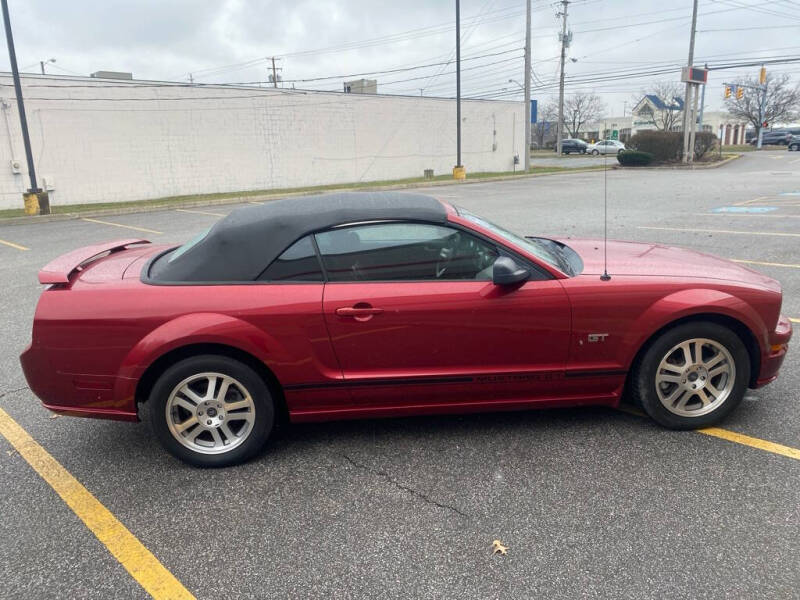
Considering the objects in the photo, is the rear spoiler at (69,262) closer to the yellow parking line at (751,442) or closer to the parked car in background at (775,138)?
the yellow parking line at (751,442)

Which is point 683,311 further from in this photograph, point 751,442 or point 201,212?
point 201,212

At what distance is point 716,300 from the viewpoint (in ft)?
11.1

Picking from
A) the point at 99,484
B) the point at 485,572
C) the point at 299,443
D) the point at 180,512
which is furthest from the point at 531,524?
the point at 99,484

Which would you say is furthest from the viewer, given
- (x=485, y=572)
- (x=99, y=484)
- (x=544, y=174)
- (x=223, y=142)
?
(x=544, y=174)

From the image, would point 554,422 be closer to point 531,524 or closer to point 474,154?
point 531,524

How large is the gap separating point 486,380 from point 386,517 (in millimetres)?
957

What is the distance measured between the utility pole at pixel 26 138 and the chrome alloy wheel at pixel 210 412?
52.2 feet

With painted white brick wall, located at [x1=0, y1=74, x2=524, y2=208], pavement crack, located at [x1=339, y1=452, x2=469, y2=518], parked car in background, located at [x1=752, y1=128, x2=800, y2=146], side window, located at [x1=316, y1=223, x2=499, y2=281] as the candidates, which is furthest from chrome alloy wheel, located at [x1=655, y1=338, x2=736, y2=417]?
parked car in background, located at [x1=752, y1=128, x2=800, y2=146]

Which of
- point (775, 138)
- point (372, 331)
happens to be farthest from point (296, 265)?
point (775, 138)

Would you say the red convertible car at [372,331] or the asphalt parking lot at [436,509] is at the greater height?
the red convertible car at [372,331]

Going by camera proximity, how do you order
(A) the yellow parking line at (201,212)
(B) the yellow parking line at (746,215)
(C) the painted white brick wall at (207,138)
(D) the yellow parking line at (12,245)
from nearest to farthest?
(D) the yellow parking line at (12,245)
(B) the yellow parking line at (746,215)
(A) the yellow parking line at (201,212)
(C) the painted white brick wall at (207,138)

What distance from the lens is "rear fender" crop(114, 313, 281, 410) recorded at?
3.13 meters

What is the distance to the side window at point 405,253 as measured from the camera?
11.0 feet

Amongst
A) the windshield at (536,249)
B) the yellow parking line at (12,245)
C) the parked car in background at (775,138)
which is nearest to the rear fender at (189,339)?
the windshield at (536,249)
